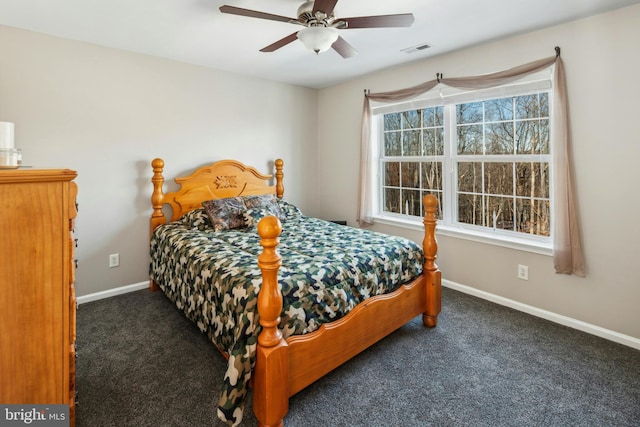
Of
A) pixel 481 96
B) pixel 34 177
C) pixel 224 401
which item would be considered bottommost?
pixel 224 401

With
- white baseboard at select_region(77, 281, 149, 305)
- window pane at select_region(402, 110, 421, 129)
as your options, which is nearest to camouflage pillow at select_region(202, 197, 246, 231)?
white baseboard at select_region(77, 281, 149, 305)

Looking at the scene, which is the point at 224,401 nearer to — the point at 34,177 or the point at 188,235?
the point at 34,177

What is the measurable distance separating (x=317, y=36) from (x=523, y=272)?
251 cm

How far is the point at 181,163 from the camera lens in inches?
139

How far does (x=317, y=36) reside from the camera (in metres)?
2.03

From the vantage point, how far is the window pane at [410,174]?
12.3ft

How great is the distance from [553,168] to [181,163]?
3422 millimetres

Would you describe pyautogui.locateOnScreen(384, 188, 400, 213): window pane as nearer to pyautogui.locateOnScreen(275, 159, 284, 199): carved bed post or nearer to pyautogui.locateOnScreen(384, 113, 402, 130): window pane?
pyautogui.locateOnScreen(384, 113, 402, 130): window pane

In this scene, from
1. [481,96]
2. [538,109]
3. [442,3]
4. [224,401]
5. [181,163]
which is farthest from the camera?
[181,163]

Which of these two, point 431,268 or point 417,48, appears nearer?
point 431,268

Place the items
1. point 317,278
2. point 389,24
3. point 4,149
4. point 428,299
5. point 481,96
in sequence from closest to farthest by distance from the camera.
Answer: point 4,149, point 317,278, point 389,24, point 428,299, point 481,96

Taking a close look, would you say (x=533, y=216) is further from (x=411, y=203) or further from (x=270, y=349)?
(x=270, y=349)

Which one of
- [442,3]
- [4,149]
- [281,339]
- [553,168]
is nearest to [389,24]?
[442,3]

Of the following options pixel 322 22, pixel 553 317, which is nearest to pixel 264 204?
pixel 322 22
